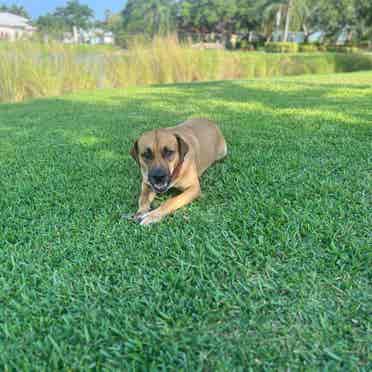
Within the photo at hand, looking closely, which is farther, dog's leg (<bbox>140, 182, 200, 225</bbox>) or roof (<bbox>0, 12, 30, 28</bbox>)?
roof (<bbox>0, 12, 30, 28</bbox>)

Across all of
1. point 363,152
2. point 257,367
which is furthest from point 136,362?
point 363,152

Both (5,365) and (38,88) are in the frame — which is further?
(38,88)

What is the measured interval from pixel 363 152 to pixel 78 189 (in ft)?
8.95

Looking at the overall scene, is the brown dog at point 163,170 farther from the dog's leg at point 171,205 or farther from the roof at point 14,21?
the roof at point 14,21

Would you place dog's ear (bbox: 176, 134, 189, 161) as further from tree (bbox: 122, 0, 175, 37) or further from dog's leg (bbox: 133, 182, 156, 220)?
tree (bbox: 122, 0, 175, 37)

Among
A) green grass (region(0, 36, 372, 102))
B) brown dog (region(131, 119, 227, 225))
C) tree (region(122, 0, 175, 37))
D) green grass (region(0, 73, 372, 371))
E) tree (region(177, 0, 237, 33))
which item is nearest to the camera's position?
green grass (region(0, 73, 372, 371))

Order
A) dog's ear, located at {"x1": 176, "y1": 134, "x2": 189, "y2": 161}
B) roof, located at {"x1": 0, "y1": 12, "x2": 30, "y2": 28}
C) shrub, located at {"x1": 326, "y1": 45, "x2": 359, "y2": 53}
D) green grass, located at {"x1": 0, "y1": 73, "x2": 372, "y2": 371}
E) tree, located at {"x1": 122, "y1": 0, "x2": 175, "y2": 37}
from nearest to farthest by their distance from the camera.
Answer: green grass, located at {"x1": 0, "y1": 73, "x2": 372, "y2": 371}
dog's ear, located at {"x1": 176, "y1": 134, "x2": 189, "y2": 161}
shrub, located at {"x1": 326, "y1": 45, "x2": 359, "y2": 53}
roof, located at {"x1": 0, "y1": 12, "x2": 30, "y2": 28}
tree, located at {"x1": 122, "y1": 0, "x2": 175, "y2": 37}

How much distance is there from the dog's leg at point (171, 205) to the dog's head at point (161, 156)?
13cm

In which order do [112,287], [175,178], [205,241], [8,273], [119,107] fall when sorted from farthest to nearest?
[119,107] < [175,178] < [205,241] < [8,273] < [112,287]

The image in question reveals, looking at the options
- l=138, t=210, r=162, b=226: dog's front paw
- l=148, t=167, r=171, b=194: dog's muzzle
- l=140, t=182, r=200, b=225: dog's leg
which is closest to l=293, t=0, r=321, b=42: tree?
l=140, t=182, r=200, b=225: dog's leg

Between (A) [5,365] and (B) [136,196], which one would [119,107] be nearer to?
(B) [136,196]

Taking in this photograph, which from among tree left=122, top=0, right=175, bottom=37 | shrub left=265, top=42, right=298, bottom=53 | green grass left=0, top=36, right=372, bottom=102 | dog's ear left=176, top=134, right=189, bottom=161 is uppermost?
tree left=122, top=0, right=175, bottom=37

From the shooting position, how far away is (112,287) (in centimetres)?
164

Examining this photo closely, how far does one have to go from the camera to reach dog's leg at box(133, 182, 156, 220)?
2400mm
